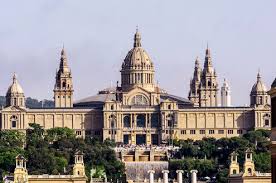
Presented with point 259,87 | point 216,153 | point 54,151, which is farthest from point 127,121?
point 54,151

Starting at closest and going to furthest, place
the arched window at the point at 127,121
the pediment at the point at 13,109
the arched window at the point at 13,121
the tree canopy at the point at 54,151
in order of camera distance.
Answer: the tree canopy at the point at 54,151 → the arched window at the point at 13,121 → the pediment at the point at 13,109 → the arched window at the point at 127,121

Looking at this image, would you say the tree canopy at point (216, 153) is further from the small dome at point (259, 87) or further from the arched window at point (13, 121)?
the arched window at point (13, 121)

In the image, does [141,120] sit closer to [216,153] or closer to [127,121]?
[127,121]

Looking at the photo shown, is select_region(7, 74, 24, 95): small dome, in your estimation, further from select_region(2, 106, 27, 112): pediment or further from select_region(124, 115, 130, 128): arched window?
select_region(124, 115, 130, 128): arched window

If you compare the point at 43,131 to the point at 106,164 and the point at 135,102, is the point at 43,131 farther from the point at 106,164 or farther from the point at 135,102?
the point at 106,164

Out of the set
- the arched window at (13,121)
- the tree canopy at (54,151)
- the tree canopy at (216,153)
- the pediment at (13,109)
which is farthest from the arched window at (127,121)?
the arched window at (13,121)

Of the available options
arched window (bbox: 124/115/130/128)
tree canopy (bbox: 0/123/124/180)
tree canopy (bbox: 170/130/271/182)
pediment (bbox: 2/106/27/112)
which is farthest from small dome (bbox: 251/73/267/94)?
pediment (bbox: 2/106/27/112)

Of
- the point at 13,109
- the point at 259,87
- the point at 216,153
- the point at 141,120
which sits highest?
the point at 259,87

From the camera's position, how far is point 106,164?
149 meters

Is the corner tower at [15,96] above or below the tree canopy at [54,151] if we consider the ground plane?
above

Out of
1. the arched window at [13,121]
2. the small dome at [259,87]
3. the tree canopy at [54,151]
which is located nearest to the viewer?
the tree canopy at [54,151]

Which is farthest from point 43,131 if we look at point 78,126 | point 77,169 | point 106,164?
point 77,169

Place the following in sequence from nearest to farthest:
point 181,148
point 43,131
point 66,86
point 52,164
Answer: point 52,164
point 181,148
point 43,131
point 66,86

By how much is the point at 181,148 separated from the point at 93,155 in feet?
67.3
